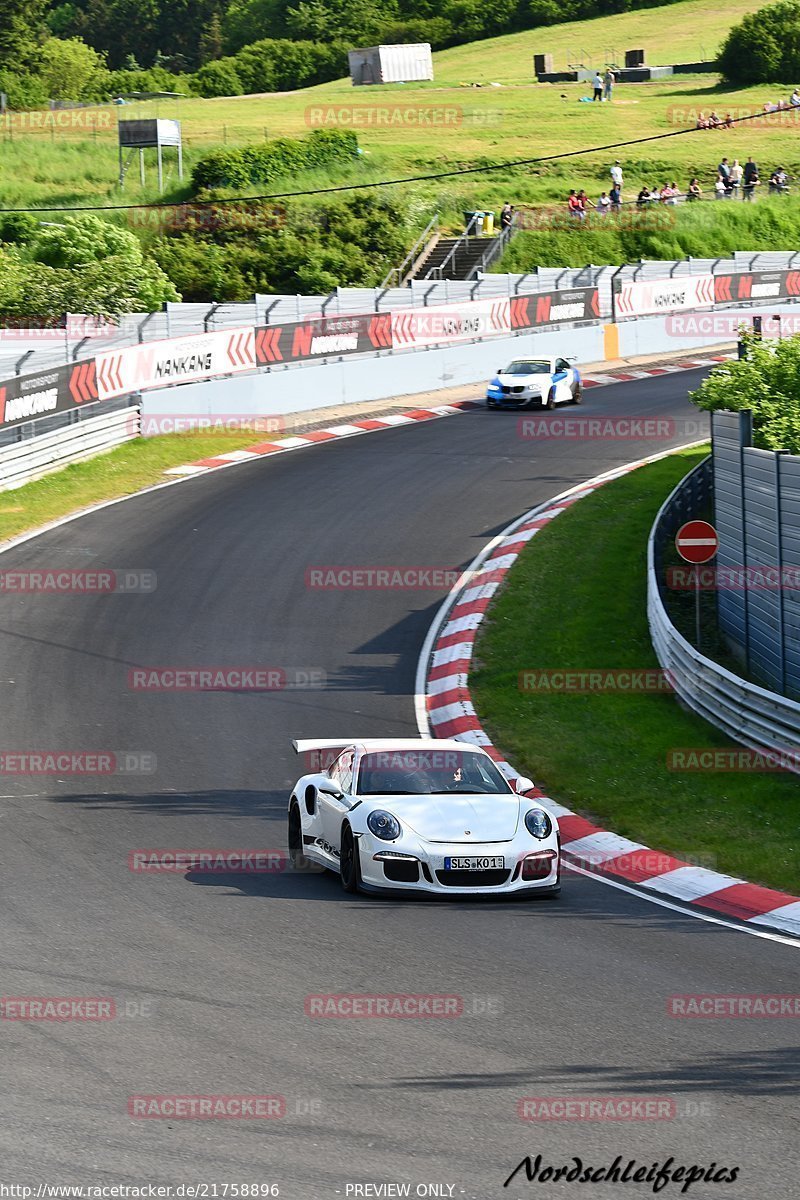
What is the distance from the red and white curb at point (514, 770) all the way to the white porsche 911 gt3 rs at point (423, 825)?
2.46 feet

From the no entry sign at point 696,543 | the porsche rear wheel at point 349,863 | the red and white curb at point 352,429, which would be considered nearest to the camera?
the porsche rear wheel at point 349,863

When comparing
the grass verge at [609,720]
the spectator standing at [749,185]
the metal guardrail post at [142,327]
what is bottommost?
the grass verge at [609,720]

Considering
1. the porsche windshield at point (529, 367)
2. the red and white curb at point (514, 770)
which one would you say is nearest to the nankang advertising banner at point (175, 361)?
the porsche windshield at point (529, 367)

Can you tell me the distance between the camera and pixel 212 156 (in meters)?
65.3

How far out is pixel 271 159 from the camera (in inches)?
2648

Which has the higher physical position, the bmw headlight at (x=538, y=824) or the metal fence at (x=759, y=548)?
the metal fence at (x=759, y=548)

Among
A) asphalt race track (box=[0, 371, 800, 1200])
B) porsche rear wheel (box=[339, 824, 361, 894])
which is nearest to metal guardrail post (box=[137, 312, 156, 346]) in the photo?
asphalt race track (box=[0, 371, 800, 1200])

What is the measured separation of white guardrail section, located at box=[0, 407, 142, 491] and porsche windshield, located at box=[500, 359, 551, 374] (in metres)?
10.2

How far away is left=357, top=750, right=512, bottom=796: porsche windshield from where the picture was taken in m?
13.0

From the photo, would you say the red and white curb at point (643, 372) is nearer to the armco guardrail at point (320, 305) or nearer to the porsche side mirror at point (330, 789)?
the armco guardrail at point (320, 305)

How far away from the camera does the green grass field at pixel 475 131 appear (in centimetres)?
6756

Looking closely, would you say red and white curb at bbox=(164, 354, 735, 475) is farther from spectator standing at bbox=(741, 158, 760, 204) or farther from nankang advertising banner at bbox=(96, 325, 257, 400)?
spectator standing at bbox=(741, 158, 760, 204)

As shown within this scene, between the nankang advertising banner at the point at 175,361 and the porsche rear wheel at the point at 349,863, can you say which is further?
the nankang advertising banner at the point at 175,361

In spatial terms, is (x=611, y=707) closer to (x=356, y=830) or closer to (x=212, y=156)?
(x=356, y=830)
